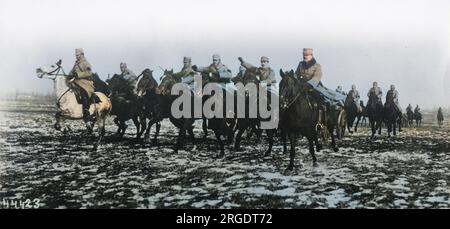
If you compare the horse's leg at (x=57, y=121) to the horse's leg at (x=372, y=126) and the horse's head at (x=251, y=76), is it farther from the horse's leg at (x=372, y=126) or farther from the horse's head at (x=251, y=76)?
the horse's leg at (x=372, y=126)

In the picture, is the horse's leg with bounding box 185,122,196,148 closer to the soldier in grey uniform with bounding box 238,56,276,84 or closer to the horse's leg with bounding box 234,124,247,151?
the horse's leg with bounding box 234,124,247,151

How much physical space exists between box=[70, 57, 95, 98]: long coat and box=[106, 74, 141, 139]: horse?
0.24 metres

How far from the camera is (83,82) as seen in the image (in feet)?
20.5

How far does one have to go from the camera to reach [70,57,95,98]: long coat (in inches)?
239

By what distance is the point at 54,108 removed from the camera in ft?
20.3

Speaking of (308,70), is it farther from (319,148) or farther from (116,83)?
(116,83)

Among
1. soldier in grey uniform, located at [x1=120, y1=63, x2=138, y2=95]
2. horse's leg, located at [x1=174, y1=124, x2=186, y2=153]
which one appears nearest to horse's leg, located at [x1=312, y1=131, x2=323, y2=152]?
horse's leg, located at [x1=174, y1=124, x2=186, y2=153]

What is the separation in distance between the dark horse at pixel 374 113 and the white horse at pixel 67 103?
133 inches

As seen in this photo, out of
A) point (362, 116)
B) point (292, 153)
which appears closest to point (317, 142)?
point (292, 153)

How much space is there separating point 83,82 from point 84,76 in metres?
0.09

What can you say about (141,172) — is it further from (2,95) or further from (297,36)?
(297,36)

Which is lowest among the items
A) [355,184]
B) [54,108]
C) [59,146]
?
[355,184]
